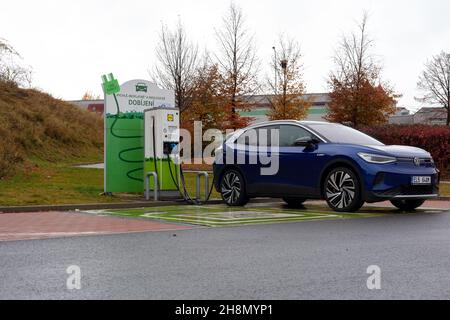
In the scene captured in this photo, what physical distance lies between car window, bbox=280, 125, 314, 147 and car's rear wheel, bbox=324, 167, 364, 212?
1039 millimetres

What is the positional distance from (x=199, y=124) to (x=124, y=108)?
19.2m

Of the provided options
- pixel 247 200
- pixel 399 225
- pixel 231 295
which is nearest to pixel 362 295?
pixel 231 295

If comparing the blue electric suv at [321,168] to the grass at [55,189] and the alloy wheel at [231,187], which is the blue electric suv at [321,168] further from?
the grass at [55,189]

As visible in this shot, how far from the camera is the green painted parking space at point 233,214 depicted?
1059 centimetres

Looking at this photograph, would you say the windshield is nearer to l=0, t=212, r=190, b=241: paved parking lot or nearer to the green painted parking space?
the green painted parking space

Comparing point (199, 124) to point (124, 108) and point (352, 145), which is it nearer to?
point (124, 108)

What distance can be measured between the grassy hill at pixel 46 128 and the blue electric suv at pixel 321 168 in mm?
12858

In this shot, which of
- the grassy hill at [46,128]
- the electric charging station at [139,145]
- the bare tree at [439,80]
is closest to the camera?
the electric charging station at [139,145]

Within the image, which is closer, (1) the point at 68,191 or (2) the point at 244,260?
(2) the point at 244,260

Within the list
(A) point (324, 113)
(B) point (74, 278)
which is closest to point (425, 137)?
(B) point (74, 278)

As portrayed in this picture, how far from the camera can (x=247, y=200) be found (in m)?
13.5

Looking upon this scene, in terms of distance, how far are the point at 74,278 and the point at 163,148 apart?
8909mm

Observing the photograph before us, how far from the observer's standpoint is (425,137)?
2530 centimetres

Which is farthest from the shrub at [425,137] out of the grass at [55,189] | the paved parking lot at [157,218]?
the paved parking lot at [157,218]
